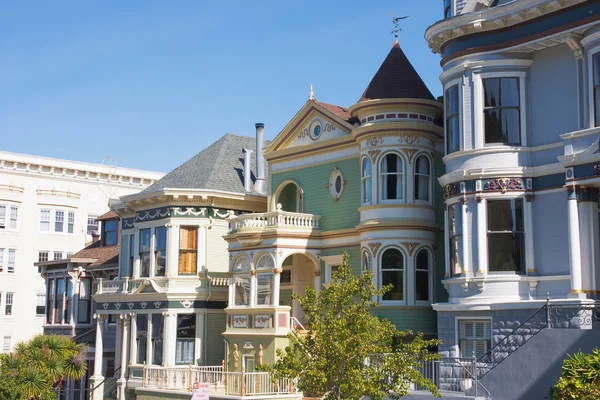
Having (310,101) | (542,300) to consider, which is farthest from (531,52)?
(310,101)

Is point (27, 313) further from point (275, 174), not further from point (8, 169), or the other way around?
point (275, 174)

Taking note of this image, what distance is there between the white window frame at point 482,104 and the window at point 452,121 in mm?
815

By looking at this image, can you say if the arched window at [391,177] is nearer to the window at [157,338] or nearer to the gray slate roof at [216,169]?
the gray slate roof at [216,169]

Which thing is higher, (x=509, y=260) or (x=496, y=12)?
(x=496, y=12)

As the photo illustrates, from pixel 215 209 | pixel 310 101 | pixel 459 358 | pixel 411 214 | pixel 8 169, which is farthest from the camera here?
pixel 8 169

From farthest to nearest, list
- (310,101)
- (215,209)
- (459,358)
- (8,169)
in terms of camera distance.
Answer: (8,169) → (215,209) → (310,101) → (459,358)

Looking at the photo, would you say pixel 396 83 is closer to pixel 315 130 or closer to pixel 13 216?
pixel 315 130

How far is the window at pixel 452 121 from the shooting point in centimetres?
2738

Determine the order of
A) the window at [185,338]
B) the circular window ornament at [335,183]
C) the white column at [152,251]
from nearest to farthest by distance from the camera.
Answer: the circular window ornament at [335,183] → the window at [185,338] → the white column at [152,251]

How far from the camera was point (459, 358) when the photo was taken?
24.4 m

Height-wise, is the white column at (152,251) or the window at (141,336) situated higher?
the white column at (152,251)

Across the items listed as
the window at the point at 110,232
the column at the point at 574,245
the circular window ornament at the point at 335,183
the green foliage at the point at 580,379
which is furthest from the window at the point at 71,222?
the green foliage at the point at 580,379

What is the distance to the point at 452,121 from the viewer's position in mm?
27672

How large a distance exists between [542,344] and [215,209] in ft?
68.6
